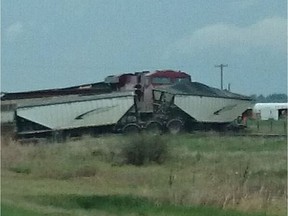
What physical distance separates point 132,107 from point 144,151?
23178mm

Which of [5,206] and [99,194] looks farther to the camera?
[99,194]

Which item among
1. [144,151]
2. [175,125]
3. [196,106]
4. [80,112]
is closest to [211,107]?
[196,106]

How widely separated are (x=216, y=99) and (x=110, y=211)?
4516 centimetres

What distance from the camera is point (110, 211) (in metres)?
19.7

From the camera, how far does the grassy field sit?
20.1 m

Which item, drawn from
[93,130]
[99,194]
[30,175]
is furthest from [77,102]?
[99,194]

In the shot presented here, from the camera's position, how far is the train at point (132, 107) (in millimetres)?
58062

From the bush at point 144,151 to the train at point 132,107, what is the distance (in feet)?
53.9

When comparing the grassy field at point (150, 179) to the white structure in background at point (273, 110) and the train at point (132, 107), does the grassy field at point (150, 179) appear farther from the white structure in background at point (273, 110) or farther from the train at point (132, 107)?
the white structure in background at point (273, 110)

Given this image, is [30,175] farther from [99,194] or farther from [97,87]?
[97,87]

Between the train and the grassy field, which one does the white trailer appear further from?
the grassy field

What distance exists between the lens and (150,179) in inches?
1193

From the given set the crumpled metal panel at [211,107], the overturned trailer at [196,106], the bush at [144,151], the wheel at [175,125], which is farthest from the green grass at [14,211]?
the crumpled metal panel at [211,107]

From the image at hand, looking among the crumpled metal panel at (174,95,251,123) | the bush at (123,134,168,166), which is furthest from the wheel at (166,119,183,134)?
Result: the bush at (123,134,168,166)
